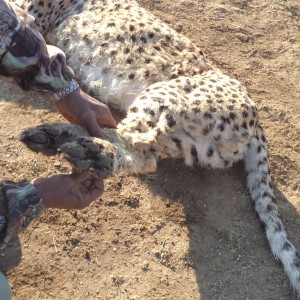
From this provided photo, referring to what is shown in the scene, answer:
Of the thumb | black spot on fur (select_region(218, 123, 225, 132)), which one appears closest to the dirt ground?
black spot on fur (select_region(218, 123, 225, 132))

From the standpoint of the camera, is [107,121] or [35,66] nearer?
[35,66]

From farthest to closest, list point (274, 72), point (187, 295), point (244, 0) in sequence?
point (244, 0) → point (274, 72) → point (187, 295)

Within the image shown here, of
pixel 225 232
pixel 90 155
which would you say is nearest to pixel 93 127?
pixel 90 155

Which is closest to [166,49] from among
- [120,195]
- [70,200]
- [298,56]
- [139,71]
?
[139,71]

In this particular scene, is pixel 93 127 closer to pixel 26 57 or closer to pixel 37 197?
pixel 26 57

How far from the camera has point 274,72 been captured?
541 cm

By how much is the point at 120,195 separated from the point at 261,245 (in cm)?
103

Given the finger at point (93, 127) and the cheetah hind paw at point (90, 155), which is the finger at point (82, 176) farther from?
the finger at point (93, 127)

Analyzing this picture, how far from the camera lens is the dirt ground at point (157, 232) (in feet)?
11.4

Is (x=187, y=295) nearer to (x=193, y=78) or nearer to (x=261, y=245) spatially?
(x=261, y=245)

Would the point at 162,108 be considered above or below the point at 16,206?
below

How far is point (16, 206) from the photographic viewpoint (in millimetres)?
2578

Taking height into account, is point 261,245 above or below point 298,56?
below

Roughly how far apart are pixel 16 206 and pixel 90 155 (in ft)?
2.17
